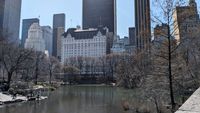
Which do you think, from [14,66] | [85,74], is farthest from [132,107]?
[85,74]

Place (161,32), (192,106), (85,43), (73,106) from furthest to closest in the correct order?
1. (85,43)
2. (73,106)
3. (161,32)
4. (192,106)

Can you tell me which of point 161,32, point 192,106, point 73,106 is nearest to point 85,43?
point 73,106

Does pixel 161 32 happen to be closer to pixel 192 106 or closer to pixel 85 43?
pixel 192 106

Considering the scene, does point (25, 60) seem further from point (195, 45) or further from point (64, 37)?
point (64, 37)

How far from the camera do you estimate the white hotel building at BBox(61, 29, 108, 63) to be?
181m

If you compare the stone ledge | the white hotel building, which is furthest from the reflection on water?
the white hotel building

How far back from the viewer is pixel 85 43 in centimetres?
18375

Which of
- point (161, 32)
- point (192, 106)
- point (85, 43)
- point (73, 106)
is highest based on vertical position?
point (85, 43)

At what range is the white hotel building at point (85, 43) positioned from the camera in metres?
181

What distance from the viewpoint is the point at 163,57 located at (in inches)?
571

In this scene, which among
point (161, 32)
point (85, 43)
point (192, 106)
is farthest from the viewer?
point (85, 43)

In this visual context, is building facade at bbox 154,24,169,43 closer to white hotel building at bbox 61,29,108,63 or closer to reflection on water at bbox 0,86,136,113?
reflection on water at bbox 0,86,136,113

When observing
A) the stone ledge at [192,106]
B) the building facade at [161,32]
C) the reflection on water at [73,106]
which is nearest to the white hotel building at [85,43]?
the reflection on water at [73,106]

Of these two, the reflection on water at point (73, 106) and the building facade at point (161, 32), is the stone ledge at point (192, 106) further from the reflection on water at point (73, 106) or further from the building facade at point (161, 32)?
the reflection on water at point (73, 106)
